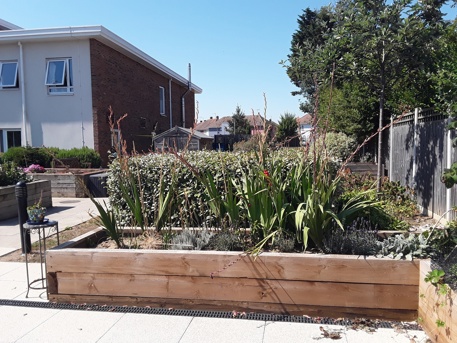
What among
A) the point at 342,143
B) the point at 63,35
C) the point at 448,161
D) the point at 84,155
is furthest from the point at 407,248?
the point at 63,35

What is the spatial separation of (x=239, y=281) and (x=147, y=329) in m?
0.90

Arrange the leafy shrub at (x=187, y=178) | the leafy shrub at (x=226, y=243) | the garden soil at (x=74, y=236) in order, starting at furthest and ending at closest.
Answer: the leafy shrub at (x=187, y=178), the garden soil at (x=74, y=236), the leafy shrub at (x=226, y=243)

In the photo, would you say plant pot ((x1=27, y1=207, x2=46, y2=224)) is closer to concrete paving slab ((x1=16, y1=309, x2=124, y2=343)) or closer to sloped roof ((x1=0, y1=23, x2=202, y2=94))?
concrete paving slab ((x1=16, y1=309, x2=124, y2=343))

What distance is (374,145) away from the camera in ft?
43.5

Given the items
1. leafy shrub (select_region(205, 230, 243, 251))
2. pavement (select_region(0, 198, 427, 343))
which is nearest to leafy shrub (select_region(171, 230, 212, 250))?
leafy shrub (select_region(205, 230, 243, 251))

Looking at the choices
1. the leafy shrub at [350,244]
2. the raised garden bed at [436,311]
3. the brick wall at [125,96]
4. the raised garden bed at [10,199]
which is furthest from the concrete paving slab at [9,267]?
the brick wall at [125,96]

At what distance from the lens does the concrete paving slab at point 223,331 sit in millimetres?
3111

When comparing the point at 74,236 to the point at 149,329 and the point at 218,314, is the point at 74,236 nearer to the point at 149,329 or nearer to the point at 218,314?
the point at 149,329

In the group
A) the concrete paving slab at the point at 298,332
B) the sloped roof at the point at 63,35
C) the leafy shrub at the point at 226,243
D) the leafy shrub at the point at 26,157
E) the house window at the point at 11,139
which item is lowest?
the concrete paving slab at the point at 298,332

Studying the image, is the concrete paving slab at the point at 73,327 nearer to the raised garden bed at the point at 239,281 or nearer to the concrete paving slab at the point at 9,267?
the raised garden bed at the point at 239,281

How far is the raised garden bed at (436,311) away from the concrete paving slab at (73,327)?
2646 mm

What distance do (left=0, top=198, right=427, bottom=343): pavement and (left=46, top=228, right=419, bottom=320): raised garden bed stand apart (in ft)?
0.47

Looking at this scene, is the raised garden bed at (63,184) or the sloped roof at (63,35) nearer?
the raised garden bed at (63,184)

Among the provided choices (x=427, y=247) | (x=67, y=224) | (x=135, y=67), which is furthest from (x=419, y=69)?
(x=135, y=67)
